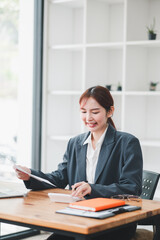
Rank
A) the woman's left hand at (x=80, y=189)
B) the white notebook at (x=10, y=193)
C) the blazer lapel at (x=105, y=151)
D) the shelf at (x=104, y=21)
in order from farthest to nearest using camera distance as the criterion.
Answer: the shelf at (x=104, y=21) < the blazer lapel at (x=105, y=151) < the white notebook at (x=10, y=193) < the woman's left hand at (x=80, y=189)

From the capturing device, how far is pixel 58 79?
4.45 m

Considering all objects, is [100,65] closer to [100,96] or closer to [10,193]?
[100,96]

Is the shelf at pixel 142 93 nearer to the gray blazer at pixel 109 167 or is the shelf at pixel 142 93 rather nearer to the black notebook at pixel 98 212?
the gray blazer at pixel 109 167

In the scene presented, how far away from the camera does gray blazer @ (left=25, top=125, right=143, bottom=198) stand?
2361mm

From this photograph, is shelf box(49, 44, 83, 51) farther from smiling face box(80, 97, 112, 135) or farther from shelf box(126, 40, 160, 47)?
smiling face box(80, 97, 112, 135)

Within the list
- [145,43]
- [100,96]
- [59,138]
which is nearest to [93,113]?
[100,96]

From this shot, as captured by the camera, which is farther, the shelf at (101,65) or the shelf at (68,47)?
the shelf at (68,47)

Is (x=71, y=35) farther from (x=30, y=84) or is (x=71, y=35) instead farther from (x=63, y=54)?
(x=30, y=84)

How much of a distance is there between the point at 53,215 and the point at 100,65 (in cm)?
256

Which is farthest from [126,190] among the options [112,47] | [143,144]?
[112,47]

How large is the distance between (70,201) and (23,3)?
107 inches

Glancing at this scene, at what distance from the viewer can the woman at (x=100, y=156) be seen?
2430mm

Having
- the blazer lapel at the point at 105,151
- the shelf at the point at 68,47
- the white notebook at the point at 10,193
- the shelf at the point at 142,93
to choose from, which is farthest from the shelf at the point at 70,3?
the white notebook at the point at 10,193

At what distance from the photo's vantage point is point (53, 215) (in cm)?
188
